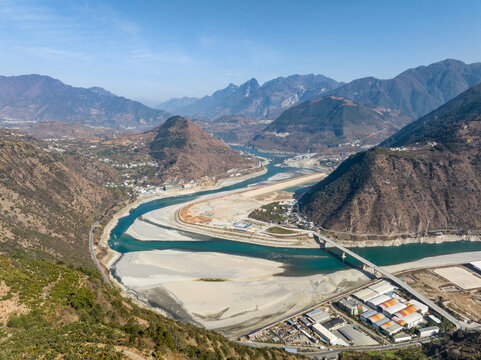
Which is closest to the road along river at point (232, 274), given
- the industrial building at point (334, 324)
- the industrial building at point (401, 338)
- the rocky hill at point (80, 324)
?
the industrial building at point (334, 324)

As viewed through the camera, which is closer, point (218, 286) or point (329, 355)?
point (329, 355)

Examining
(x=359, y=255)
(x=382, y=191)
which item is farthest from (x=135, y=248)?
(x=382, y=191)

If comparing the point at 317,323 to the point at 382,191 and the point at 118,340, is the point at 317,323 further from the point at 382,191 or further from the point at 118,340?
the point at 382,191

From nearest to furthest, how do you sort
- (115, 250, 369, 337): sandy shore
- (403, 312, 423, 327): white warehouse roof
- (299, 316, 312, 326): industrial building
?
(403, 312, 423, 327): white warehouse roof → (299, 316, 312, 326): industrial building → (115, 250, 369, 337): sandy shore

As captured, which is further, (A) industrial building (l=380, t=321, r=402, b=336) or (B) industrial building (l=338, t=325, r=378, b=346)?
(A) industrial building (l=380, t=321, r=402, b=336)

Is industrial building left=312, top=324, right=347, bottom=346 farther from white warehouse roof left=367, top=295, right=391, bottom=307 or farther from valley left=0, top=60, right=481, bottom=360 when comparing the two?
white warehouse roof left=367, top=295, right=391, bottom=307

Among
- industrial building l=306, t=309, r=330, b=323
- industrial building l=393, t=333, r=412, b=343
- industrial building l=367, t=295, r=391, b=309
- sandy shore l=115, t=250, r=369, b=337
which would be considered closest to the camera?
industrial building l=393, t=333, r=412, b=343

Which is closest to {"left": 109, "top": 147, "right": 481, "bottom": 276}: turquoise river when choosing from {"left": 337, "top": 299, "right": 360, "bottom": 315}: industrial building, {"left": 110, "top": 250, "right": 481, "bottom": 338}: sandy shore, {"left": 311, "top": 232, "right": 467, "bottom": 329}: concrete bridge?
{"left": 311, "top": 232, "right": 467, "bottom": 329}: concrete bridge

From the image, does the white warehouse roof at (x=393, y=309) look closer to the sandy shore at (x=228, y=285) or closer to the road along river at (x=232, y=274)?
the sandy shore at (x=228, y=285)
